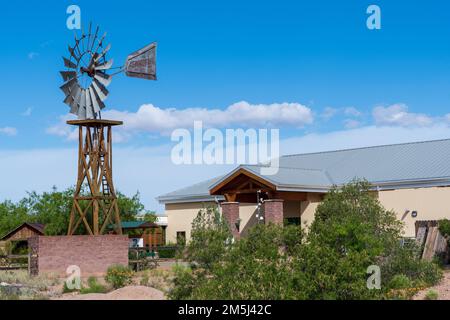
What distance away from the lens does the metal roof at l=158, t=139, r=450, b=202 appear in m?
37.1

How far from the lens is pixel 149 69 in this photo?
3425 centimetres

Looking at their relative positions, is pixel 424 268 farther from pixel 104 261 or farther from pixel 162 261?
pixel 162 261

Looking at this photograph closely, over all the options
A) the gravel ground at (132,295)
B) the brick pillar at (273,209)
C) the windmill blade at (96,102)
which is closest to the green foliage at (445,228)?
the brick pillar at (273,209)

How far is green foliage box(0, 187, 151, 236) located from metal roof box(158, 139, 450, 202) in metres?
→ 7.09

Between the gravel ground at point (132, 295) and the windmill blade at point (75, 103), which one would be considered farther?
A: the windmill blade at point (75, 103)

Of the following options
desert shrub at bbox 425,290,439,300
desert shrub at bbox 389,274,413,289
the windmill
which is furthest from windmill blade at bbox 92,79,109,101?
desert shrub at bbox 425,290,439,300

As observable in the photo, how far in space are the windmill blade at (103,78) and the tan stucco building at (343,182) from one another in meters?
7.88

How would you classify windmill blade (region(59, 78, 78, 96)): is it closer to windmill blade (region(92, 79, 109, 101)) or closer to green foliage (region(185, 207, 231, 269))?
windmill blade (region(92, 79, 109, 101))

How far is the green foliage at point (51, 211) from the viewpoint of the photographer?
141 feet

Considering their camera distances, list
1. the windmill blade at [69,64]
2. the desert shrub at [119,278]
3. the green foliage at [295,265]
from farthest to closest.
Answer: the windmill blade at [69,64] → the desert shrub at [119,278] → the green foliage at [295,265]

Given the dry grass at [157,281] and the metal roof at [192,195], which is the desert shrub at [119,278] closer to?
the dry grass at [157,281]

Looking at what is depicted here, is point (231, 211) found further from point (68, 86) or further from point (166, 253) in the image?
point (68, 86)

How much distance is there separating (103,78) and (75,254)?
26.2 feet
